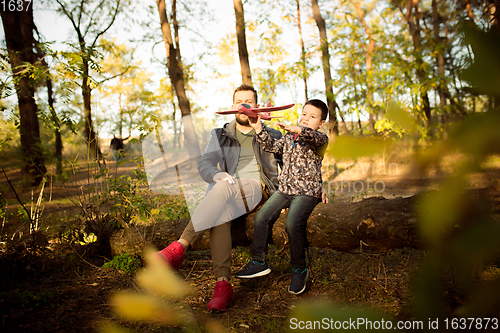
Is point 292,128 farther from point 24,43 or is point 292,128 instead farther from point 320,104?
point 24,43

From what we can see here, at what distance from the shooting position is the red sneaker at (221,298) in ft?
7.32

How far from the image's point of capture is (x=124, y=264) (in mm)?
3090

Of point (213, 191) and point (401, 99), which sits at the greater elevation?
point (401, 99)

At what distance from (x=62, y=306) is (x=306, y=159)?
218 centimetres

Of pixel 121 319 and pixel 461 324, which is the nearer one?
pixel 461 324

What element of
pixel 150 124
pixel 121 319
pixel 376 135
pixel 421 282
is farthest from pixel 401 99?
pixel 150 124

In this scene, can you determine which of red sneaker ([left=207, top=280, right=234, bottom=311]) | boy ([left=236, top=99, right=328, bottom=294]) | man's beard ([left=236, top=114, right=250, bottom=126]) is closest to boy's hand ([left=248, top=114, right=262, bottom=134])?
boy ([left=236, top=99, right=328, bottom=294])

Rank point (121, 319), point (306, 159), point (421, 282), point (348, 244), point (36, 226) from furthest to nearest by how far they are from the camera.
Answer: point (36, 226), point (306, 159), point (348, 244), point (121, 319), point (421, 282)

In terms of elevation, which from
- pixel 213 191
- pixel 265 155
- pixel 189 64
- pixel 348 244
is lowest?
pixel 348 244

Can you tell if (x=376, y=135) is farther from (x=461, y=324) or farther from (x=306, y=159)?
(x=306, y=159)

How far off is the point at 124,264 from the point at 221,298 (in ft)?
4.31

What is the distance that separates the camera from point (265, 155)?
295 centimetres

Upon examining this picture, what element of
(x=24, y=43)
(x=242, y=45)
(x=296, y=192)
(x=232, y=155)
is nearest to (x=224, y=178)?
(x=232, y=155)

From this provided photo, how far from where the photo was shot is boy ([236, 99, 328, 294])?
2.42 metres
